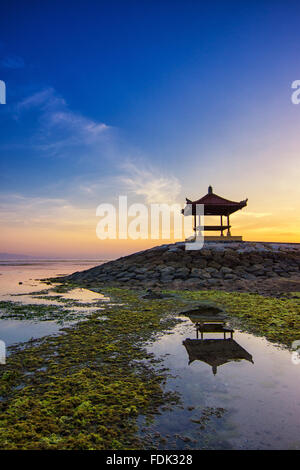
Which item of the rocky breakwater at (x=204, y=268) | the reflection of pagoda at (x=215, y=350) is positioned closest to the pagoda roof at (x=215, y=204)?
the rocky breakwater at (x=204, y=268)

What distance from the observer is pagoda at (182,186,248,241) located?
25688mm

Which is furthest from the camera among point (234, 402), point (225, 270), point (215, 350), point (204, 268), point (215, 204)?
point (215, 204)

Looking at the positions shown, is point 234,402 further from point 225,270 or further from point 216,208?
point 216,208

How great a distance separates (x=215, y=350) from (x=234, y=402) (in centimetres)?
206

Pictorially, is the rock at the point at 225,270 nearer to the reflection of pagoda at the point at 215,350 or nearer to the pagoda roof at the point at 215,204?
the pagoda roof at the point at 215,204

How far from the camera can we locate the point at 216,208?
26.4 m

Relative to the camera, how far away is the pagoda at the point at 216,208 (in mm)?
25688

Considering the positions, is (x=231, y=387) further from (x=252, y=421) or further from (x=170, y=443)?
(x=170, y=443)

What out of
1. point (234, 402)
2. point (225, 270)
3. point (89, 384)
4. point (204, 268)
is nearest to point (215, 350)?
point (234, 402)

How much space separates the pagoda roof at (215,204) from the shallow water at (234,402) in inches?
825

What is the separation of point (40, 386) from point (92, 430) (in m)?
1.45

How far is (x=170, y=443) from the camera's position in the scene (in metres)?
2.73

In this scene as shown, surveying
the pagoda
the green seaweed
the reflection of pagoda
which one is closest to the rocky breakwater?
the pagoda

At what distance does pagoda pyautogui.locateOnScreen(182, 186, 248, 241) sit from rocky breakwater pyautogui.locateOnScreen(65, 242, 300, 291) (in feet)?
7.75
